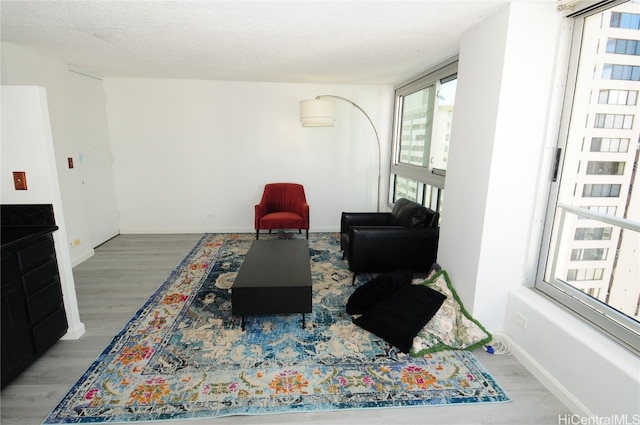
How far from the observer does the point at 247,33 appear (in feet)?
8.95

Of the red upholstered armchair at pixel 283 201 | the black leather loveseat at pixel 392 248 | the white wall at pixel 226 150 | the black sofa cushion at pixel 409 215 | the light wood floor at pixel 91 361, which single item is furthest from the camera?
the white wall at pixel 226 150

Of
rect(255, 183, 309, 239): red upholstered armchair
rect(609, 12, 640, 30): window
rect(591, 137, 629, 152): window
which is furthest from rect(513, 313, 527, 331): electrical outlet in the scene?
rect(255, 183, 309, 239): red upholstered armchair

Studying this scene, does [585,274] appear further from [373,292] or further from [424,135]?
[424,135]

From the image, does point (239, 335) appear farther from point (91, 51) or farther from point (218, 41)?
point (91, 51)

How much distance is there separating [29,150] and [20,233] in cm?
58

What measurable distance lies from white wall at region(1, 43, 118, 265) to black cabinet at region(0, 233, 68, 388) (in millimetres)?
1913

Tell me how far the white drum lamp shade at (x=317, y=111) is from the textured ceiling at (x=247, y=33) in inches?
15.6

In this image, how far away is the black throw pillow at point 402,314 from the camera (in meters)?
2.42

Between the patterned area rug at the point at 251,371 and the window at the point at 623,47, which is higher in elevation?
the window at the point at 623,47

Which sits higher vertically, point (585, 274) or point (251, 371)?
point (585, 274)

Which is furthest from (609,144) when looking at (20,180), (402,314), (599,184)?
(20,180)

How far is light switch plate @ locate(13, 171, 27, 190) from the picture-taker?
2.24 metres

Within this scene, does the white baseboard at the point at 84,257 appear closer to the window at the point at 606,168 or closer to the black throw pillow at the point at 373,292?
the black throw pillow at the point at 373,292

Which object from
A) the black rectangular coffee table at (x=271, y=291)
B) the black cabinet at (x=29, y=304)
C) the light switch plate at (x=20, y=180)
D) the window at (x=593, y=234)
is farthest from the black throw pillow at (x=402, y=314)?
the light switch plate at (x=20, y=180)
